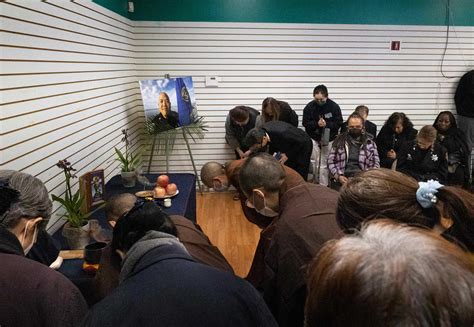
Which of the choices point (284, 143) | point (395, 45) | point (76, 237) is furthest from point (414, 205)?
point (395, 45)

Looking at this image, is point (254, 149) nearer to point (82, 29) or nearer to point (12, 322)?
point (82, 29)

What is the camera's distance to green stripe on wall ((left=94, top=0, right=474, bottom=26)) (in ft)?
19.3

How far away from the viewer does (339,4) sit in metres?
6.05

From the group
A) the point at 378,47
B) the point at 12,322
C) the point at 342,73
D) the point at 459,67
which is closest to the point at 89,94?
the point at 12,322

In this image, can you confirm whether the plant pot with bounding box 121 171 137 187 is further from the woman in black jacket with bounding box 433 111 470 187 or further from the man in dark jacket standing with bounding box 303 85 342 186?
the woman in black jacket with bounding box 433 111 470 187

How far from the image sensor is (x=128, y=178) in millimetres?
3723

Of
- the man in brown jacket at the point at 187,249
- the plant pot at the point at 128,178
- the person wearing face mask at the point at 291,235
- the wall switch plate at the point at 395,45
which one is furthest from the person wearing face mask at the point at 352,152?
the man in brown jacket at the point at 187,249

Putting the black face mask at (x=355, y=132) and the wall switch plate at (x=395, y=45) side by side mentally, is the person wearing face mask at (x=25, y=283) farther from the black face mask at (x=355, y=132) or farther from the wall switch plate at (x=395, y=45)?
the wall switch plate at (x=395, y=45)

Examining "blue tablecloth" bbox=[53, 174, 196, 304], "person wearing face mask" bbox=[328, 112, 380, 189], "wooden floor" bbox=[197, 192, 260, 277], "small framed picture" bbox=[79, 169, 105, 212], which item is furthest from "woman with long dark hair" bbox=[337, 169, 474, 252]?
"person wearing face mask" bbox=[328, 112, 380, 189]

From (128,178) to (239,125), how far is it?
218 cm

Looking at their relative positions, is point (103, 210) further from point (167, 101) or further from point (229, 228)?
point (167, 101)

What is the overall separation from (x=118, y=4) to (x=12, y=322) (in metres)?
4.78

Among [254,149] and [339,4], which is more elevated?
[339,4]

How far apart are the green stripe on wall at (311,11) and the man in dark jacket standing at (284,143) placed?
249 centimetres
